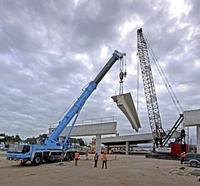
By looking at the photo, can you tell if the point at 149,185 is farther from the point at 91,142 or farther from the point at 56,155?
the point at 91,142

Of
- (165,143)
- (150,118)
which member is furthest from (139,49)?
(165,143)

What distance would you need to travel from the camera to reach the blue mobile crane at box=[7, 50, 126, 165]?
3641 cm

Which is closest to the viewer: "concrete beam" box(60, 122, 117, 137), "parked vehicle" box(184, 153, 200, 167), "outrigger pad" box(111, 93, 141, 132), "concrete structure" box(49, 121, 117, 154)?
"parked vehicle" box(184, 153, 200, 167)

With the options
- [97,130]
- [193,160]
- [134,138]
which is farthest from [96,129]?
[134,138]

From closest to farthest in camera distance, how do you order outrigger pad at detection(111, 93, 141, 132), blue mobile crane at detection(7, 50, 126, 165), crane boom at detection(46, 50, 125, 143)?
blue mobile crane at detection(7, 50, 126, 165), crane boom at detection(46, 50, 125, 143), outrigger pad at detection(111, 93, 141, 132)

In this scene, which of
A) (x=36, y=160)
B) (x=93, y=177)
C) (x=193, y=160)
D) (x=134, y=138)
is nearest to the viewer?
(x=93, y=177)

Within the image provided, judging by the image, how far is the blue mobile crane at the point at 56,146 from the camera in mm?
36406

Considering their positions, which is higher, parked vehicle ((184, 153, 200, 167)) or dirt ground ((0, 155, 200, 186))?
parked vehicle ((184, 153, 200, 167))

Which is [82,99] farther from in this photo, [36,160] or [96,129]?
[96,129]

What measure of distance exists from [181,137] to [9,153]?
45527 mm

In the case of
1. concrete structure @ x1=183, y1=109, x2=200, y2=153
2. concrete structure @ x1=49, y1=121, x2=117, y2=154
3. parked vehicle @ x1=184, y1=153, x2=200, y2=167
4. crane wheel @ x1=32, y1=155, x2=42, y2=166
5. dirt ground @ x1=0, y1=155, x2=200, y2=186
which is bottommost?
dirt ground @ x1=0, y1=155, x2=200, y2=186

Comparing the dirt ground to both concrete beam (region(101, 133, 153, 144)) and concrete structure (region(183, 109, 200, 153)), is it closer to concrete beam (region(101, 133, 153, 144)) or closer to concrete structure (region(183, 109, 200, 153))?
concrete structure (region(183, 109, 200, 153))

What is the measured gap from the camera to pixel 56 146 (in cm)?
3978

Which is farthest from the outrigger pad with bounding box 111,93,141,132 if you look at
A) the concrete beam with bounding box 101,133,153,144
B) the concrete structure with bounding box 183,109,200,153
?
the concrete beam with bounding box 101,133,153,144
